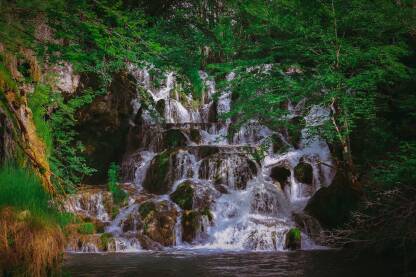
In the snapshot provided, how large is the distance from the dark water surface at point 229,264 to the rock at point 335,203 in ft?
6.79

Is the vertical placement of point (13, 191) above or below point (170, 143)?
below

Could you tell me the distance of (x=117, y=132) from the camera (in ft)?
72.5

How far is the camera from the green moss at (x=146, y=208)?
48.8 ft

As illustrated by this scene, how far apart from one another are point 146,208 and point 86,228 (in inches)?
94.8

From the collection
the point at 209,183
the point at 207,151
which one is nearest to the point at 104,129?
the point at 207,151

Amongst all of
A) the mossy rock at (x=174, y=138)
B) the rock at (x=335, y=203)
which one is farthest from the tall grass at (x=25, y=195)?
the mossy rock at (x=174, y=138)

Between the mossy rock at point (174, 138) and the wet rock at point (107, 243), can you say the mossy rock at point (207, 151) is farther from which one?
the wet rock at point (107, 243)

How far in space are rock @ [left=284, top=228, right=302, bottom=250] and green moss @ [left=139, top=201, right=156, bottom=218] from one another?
474 cm

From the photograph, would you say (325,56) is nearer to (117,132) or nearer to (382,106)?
(382,106)

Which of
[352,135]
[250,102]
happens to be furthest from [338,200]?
[250,102]

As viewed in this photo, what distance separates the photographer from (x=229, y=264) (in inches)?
404

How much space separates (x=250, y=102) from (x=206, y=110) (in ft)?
38.1

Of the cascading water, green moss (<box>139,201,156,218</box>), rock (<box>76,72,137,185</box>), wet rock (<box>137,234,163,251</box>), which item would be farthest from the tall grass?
rock (<box>76,72,137,185</box>)

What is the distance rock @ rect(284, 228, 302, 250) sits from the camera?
13.1 m
